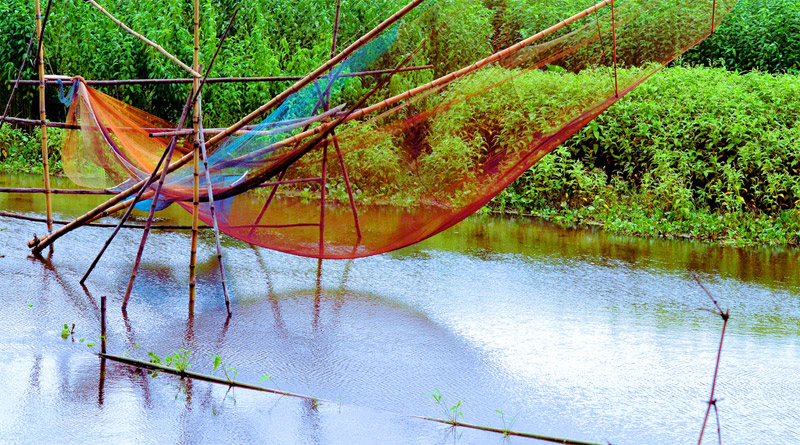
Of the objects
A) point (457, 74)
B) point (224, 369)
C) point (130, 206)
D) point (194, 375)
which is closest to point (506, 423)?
point (224, 369)

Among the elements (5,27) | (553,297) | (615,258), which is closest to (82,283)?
(553,297)

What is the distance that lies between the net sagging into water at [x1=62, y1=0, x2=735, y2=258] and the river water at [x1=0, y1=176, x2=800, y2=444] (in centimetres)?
40

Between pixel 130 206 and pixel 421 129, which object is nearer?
pixel 421 129

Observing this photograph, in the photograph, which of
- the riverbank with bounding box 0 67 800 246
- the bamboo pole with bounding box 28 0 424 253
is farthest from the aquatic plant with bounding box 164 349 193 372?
the riverbank with bounding box 0 67 800 246

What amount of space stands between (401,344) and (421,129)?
1146 millimetres

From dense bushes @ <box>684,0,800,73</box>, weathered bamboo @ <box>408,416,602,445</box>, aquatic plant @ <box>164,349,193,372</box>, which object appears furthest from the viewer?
dense bushes @ <box>684,0,800,73</box>

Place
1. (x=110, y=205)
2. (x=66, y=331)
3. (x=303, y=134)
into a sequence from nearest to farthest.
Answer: (x=66, y=331)
(x=303, y=134)
(x=110, y=205)

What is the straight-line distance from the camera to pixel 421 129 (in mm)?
4234

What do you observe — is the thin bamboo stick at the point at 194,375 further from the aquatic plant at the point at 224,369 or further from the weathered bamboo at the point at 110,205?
the weathered bamboo at the point at 110,205

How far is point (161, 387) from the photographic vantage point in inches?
121

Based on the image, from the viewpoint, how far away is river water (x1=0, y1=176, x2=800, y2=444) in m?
2.86

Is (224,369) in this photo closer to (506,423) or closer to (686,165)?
(506,423)

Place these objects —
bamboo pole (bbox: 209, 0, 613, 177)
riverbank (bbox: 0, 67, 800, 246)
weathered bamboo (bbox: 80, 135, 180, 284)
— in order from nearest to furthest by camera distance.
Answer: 1. bamboo pole (bbox: 209, 0, 613, 177)
2. weathered bamboo (bbox: 80, 135, 180, 284)
3. riverbank (bbox: 0, 67, 800, 246)

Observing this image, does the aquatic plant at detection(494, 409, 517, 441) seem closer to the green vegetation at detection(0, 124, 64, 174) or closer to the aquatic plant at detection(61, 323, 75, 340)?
the aquatic plant at detection(61, 323, 75, 340)
